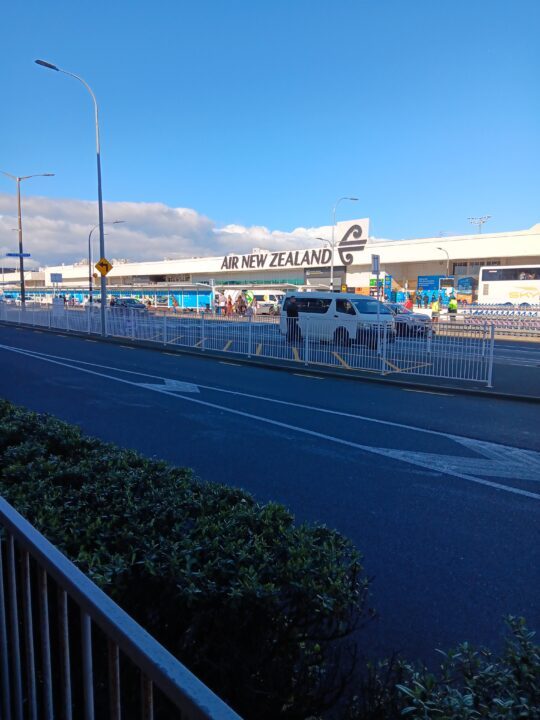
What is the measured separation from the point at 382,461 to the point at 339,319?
1132cm

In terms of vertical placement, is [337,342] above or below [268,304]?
below

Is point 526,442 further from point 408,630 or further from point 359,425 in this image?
point 408,630

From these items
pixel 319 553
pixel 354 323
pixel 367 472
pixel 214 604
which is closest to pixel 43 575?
pixel 214 604

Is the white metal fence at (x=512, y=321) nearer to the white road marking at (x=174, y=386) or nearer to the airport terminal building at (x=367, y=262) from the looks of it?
the airport terminal building at (x=367, y=262)

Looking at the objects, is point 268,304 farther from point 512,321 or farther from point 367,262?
point 367,262

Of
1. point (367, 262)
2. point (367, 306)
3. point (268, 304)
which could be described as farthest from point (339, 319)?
point (367, 262)

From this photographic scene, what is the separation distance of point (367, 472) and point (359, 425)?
2427mm

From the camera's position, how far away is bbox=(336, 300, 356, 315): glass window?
19188mm

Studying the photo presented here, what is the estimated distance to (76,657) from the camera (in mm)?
A: 2268

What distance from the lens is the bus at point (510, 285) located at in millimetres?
42469

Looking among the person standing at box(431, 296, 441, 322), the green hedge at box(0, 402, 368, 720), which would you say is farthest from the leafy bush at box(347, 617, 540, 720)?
the person standing at box(431, 296, 441, 322)

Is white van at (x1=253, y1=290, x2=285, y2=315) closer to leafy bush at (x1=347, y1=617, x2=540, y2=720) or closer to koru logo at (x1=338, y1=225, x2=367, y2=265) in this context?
koru logo at (x1=338, y1=225, x2=367, y2=265)

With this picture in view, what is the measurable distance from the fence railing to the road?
69.8 inches

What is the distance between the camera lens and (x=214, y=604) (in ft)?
7.50
